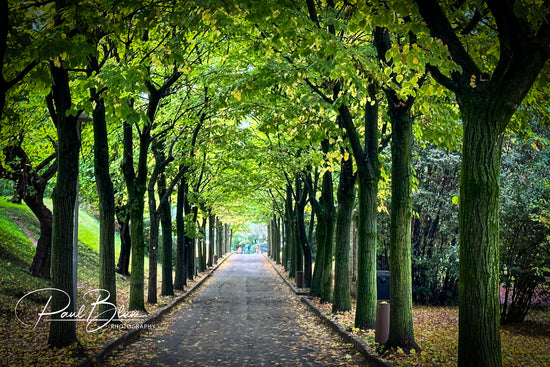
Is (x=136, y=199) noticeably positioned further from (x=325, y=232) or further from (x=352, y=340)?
(x=325, y=232)

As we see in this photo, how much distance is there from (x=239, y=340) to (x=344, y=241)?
4787 mm

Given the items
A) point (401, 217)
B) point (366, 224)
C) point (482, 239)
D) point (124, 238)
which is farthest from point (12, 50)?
point (124, 238)

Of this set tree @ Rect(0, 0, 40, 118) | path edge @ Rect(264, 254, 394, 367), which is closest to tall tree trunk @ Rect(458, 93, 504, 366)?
path edge @ Rect(264, 254, 394, 367)

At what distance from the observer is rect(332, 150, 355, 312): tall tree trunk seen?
14438 millimetres

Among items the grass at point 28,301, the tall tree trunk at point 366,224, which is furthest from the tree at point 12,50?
the tall tree trunk at point 366,224

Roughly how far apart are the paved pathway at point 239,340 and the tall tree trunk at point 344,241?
96 cm

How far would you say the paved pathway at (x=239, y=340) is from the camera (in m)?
9.23

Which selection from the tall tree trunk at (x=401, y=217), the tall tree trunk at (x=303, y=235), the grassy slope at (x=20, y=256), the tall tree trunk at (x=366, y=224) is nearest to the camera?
the tall tree trunk at (x=401, y=217)


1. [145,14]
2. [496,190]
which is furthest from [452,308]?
[145,14]

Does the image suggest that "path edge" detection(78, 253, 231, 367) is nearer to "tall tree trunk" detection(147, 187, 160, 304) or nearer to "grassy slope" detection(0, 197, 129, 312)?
"tall tree trunk" detection(147, 187, 160, 304)

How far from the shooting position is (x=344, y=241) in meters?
14.9

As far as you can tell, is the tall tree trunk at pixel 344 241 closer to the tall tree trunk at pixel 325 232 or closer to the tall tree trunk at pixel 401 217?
the tall tree trunk at pixel 325 232

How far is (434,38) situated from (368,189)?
487 cm

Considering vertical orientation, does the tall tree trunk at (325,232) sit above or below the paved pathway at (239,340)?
above
